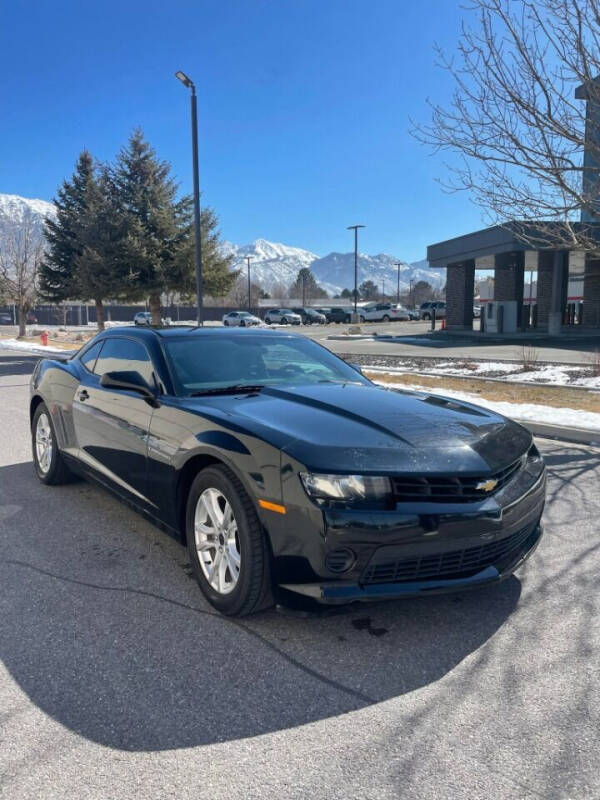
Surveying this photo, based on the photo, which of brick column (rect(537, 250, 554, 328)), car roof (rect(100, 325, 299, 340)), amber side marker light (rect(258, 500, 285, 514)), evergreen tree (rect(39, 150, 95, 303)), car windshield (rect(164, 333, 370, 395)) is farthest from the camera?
brick column (rect(537, 250, 554, 328))

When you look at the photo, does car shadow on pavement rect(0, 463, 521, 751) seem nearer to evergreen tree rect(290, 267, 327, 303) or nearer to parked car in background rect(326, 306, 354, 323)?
parked car in background rect(326, 306, 354, 323)

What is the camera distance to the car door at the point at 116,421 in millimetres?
3983

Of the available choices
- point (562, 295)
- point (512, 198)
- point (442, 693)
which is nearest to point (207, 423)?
point (442, 693)

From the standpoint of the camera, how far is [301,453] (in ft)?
9.37

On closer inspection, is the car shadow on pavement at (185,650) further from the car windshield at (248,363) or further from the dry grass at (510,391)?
the dry grass at (510,391)

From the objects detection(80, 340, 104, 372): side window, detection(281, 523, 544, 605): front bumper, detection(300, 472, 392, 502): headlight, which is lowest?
detection(281, 523, 544, 605): front bumper

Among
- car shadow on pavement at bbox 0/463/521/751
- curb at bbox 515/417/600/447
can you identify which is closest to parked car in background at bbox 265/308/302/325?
curb at bbox 515/417/600/447

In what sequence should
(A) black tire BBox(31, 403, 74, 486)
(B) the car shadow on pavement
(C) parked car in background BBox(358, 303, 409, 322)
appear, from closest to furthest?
1. (B) the car shadow on pavement
2. (A) black tire BBox(31, 403, 74, 486)
3. (C) parked car in background BBox(358, 303, 409, 322)

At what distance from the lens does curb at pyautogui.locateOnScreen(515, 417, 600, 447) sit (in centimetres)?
757

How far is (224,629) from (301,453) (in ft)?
3.28

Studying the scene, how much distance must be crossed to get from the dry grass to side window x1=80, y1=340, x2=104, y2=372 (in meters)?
6.92

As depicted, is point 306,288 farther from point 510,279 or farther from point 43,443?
point 43,443

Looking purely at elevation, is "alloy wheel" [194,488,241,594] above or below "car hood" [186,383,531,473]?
below

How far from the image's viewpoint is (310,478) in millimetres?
2779
